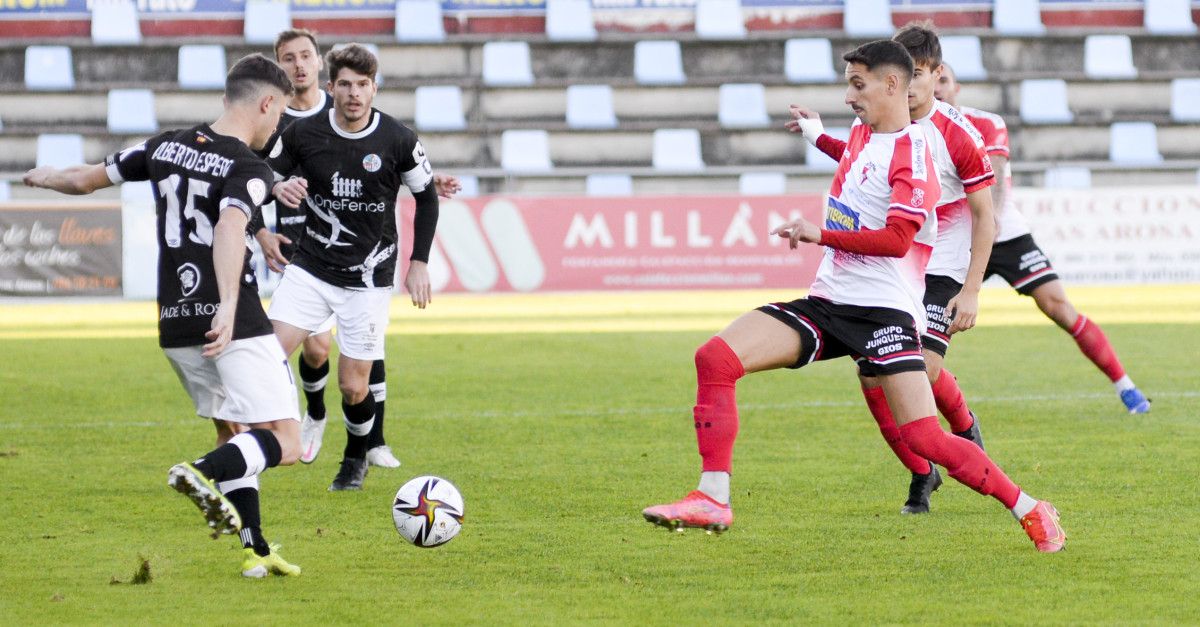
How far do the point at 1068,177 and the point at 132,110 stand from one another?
1404cm

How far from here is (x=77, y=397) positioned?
10836mm

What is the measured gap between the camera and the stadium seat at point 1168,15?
82.8ft

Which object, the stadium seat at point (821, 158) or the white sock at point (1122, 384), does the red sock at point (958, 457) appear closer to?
the white sock at point (1122, 384)

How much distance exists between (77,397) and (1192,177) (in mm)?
18301

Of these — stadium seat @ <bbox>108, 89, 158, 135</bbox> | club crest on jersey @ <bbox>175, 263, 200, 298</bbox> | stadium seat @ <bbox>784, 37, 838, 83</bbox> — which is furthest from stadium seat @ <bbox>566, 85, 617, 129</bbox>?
club crest on jersey @ <bbox>175, 263, 200, 298</bbox>

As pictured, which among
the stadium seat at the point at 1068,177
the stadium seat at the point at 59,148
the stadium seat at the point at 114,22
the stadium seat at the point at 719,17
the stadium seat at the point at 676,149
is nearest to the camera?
the stadium seat at the point at 1068,177

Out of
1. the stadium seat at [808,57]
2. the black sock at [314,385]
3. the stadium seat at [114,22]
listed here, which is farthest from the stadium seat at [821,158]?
→ the black sock at [314,385]

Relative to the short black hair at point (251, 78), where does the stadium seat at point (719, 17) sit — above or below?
below

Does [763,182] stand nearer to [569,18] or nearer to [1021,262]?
[569,18]

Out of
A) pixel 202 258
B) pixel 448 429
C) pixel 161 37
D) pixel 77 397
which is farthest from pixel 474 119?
pixel 202 258

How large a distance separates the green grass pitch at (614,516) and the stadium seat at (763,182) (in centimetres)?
1176

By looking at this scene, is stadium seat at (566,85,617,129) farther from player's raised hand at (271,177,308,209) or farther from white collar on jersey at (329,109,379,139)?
player's raised hand at (271,177,308,209)

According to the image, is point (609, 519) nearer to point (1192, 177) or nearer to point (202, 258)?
point (202, 258)

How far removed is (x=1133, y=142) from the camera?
24125 mm
